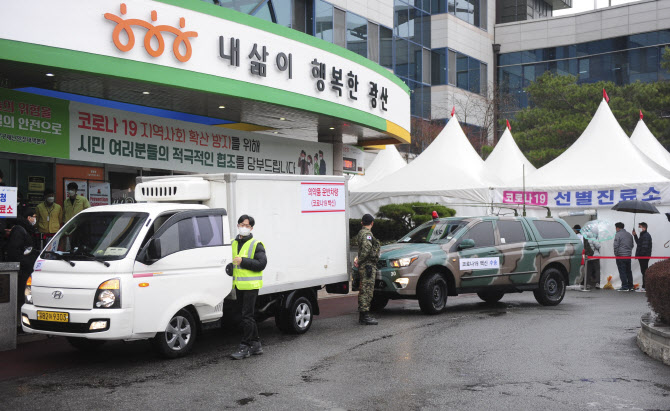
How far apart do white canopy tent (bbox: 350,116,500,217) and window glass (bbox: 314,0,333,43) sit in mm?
5556

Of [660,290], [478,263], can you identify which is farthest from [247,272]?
[478,263]

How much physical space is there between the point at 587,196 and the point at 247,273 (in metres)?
15.3

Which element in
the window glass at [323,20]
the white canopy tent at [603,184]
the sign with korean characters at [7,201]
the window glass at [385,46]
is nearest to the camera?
the sign with korean characters at [7,201]

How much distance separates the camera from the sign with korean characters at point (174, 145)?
14695mm

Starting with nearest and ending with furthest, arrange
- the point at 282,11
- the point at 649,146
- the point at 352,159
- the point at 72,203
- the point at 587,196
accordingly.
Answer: the point at 72,203
the point at 282,11
the point at 587,196
the point at 352,159
the point at 649,146

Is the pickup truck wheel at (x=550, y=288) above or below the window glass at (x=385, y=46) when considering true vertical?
below

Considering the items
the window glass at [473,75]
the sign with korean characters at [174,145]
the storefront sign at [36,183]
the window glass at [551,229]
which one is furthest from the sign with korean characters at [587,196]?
the window glass at [473,75]

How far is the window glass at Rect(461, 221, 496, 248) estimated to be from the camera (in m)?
13.7

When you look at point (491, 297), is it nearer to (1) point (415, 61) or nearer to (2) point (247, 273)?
(2) point (247, 273)

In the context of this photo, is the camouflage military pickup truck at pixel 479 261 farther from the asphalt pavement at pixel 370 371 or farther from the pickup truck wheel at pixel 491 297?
the asphalt pavement at pixel 370 371

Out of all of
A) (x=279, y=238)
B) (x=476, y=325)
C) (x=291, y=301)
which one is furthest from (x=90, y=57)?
(x=476, y=325)

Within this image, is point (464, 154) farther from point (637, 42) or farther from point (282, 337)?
point (637, 42)

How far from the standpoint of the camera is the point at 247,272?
8.92 m

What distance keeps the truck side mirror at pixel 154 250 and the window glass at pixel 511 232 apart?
305 inches
